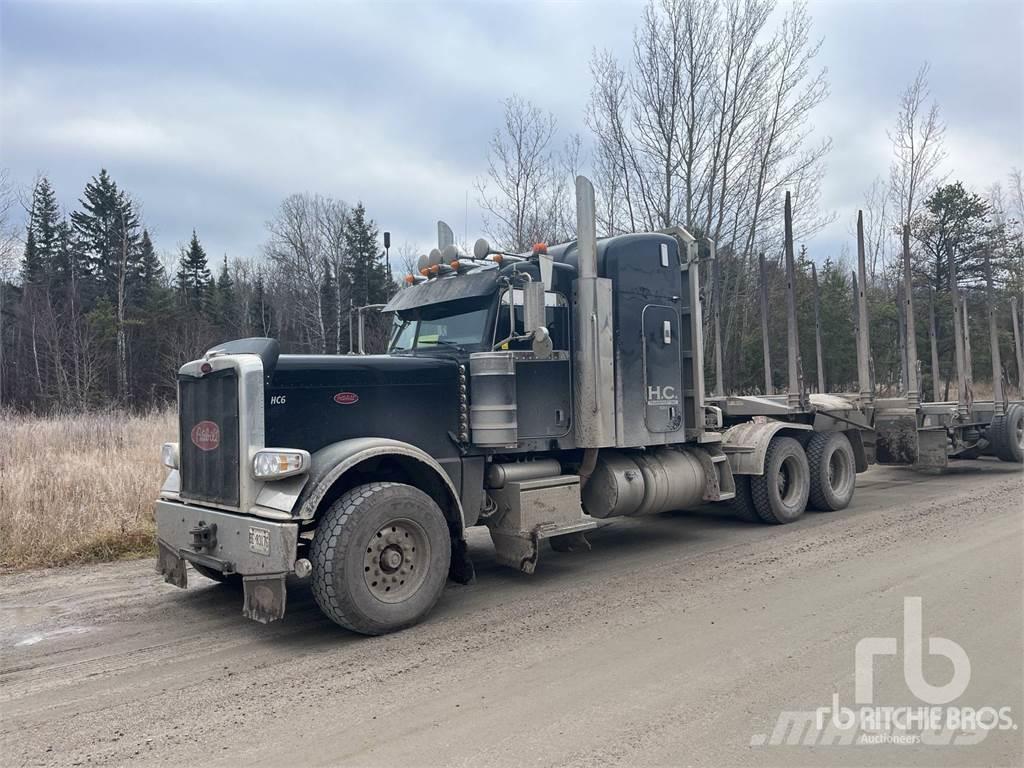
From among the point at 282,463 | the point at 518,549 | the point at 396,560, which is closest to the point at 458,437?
the point at 518,549

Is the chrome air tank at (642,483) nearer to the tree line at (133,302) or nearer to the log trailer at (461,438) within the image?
the log trailer at (461,438)

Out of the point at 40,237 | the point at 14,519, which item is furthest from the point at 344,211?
the point at 14,519

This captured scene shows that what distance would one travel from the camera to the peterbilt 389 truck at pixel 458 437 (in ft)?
16.6

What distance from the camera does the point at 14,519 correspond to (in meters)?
7.89

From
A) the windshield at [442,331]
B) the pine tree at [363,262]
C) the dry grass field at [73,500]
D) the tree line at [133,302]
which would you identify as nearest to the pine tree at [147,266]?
the tree line at [133,302]

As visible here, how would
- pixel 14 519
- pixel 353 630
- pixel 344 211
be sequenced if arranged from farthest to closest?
1. pixel 344 211
2. pixel 14 519
3. pixel 353 630

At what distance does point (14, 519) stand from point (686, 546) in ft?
23.8

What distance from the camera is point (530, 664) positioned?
14.7 feet

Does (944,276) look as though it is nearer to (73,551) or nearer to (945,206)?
(945,206)

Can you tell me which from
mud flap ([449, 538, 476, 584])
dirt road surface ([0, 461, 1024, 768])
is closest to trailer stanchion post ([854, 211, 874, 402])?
dirt road surface ([0, 461, 1024, 768])

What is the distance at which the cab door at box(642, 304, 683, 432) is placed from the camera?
7.46 meters

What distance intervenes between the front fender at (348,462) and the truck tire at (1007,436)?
11.9 meters

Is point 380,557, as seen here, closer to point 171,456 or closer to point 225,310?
A: point 171,456

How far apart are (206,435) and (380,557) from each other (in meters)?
1.68
